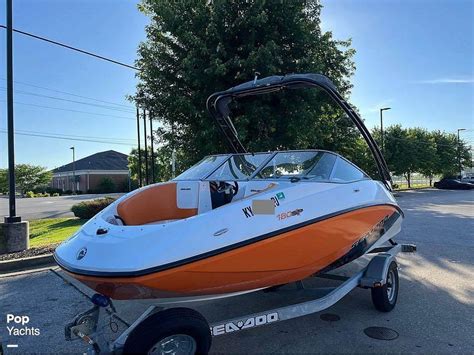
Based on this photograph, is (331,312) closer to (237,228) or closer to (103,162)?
(237,228)

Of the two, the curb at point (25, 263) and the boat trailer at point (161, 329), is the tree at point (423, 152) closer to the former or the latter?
the curb at point (25, 263)

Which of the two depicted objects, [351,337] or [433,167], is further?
[433,167]

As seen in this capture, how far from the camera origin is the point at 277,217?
3.58m

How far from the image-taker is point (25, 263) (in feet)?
22.9

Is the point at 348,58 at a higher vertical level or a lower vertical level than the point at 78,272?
higher

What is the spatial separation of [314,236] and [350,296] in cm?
194

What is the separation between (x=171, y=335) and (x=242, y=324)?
731mm

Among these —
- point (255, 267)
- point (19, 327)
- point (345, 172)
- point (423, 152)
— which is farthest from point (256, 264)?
point (423, 152)

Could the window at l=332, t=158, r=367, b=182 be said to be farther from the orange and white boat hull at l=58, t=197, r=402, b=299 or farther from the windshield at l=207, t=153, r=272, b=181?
the windshield at l=207, t=153, r=272, b=181

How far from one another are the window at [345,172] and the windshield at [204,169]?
1.42 metres

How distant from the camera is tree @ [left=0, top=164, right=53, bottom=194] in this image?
55719mm

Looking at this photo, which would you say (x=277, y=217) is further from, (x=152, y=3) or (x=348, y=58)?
(x=348, y=58)

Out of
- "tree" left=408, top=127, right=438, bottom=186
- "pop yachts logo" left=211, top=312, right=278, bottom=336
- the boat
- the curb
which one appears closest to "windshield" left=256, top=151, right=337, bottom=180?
the boat

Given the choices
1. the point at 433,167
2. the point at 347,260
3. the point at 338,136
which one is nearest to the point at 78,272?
the point at 347,260
